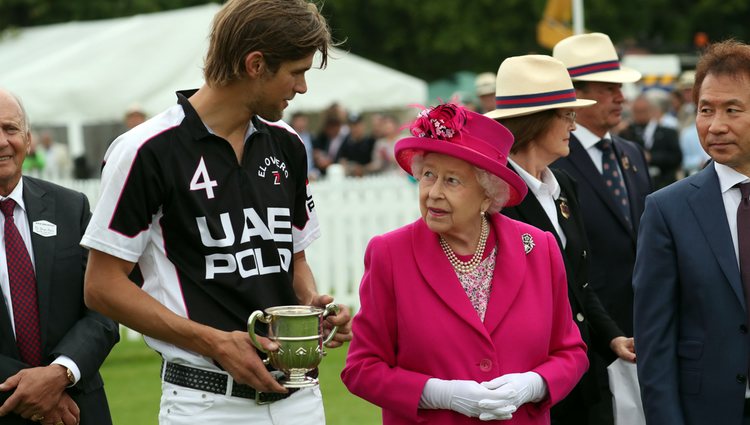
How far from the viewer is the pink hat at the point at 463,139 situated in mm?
4414

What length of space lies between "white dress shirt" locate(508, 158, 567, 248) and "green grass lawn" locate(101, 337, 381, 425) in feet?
12.7

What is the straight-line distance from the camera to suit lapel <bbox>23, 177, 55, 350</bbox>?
4.97 metres

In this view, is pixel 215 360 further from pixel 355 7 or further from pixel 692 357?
pixel 355 7

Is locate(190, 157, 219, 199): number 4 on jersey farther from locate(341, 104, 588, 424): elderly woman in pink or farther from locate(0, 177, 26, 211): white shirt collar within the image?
locate(0, 177, 26, 211): white shirt collar

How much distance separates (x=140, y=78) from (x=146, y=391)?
490 inches

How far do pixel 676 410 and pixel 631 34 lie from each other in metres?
36.6

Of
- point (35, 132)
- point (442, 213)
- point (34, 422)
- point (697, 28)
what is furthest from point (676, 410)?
point (697, 28)

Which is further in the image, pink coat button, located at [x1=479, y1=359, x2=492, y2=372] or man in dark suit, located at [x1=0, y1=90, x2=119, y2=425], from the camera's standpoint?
man in dark suit, located at [x1=0, y1=90, x2=119, y2=425]

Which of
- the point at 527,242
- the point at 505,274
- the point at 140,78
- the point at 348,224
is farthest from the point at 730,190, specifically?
the point at 140,78

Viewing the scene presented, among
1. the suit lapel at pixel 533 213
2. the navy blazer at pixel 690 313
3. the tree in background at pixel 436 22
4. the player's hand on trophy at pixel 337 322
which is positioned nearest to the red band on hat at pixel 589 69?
the suit lapel at pixel 533 213

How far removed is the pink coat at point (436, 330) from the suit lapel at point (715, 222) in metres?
0.67

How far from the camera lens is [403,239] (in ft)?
15.0

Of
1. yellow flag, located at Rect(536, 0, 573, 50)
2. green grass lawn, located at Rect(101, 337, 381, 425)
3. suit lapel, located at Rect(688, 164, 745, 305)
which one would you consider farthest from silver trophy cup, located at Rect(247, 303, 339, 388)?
yellow flag, located at Rect(536, 0, 573, 50)

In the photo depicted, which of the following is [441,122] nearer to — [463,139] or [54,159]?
[463,139]
